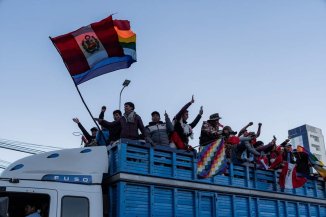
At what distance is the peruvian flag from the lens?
28.0 ft

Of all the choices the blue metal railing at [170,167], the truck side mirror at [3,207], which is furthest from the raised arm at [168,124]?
the truck side mirror at [3,207]

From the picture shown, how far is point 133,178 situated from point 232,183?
240 centimetres

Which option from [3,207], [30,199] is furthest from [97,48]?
[3,207]

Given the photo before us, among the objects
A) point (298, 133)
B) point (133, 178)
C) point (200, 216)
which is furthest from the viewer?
point (298, 133)

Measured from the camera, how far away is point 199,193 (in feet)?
22.5

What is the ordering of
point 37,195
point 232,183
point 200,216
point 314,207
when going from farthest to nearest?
1. point 314,207
2. point 232,183
3. point 200,216
4. point 37,195

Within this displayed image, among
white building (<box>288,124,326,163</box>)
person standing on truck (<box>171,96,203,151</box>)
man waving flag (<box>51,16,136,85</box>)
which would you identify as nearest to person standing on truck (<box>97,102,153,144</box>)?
person standing on truck (<box>171,96,203,151</box>)

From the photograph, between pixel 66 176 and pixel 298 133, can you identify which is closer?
pixel 66 176

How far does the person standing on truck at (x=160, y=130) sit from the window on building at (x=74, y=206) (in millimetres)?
1994

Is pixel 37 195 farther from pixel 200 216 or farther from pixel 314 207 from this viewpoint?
pixel 314 207

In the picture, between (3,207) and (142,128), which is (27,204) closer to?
(3,207)

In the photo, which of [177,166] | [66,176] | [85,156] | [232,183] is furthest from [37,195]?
[232,183]

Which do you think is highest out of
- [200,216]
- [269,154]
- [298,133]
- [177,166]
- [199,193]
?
[298,133]

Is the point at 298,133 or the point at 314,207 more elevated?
the point at 298,133
